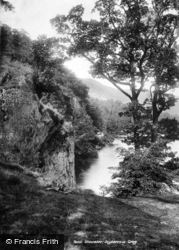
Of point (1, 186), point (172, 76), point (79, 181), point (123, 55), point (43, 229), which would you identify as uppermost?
point (123, 55)

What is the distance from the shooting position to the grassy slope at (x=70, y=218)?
4441 millimetres

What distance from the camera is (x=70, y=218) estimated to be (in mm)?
5242

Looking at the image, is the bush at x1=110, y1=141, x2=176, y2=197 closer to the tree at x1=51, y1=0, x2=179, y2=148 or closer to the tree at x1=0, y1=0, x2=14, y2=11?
the tree at x1=51, y1=0, x2=179, y2=148

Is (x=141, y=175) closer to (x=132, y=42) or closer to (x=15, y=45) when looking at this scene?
(x=132, y=42)

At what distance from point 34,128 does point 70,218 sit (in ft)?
32.8

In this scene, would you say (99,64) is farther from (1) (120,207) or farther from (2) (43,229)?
(2) (43,229)

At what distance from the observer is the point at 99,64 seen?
1484cm

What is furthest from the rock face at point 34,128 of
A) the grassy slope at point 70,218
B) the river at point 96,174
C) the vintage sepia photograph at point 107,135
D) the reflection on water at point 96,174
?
the reflection on water at point 96,174

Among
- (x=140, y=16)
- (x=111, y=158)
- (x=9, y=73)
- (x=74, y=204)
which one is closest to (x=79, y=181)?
(x=111, y=158)

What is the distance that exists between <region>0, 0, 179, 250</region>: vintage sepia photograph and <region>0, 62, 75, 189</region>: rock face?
7 centimetres

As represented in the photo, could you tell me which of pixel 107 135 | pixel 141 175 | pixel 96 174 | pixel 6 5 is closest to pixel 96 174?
pixel 96 174

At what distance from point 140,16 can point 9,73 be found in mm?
9541

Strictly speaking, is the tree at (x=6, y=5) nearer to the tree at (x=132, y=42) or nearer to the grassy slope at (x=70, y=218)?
the tree at (x=132, y=42)

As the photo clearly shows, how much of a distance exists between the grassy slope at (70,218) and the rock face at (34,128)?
13.1 ft
